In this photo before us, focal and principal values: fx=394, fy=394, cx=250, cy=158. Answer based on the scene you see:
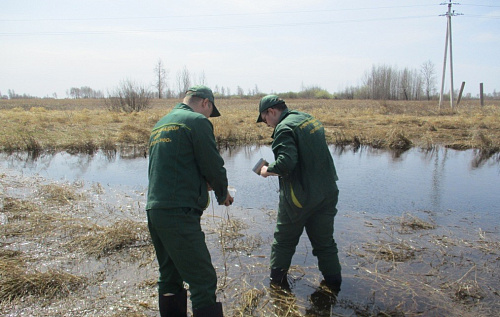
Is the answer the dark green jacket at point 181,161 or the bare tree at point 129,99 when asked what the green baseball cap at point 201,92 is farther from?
the bare tree at point 129,99

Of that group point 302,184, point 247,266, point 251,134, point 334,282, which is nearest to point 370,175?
point 247,266

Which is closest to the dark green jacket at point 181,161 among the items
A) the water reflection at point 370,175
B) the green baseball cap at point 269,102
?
the green baseball cap at point 269,102

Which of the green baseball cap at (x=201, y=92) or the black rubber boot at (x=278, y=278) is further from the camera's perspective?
the black rubber boot at (x=278, y=278)

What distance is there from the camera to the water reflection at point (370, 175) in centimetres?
738

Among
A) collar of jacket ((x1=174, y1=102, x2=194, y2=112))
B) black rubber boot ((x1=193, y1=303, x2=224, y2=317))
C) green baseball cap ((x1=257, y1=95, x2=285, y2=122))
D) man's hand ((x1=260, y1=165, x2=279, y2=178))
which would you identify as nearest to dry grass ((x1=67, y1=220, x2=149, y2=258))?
man's hand ((x1=260, y1=165, x2=279, y2=178))

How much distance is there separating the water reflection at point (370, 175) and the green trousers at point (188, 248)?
4226mm

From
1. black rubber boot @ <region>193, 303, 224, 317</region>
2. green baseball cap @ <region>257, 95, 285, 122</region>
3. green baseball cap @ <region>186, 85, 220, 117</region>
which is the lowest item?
Result: black rubber boot @ <region>193, 303, 224, 317</region>

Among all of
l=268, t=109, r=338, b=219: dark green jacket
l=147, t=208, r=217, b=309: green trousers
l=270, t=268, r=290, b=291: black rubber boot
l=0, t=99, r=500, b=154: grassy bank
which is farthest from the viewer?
l=0, t=99, r=500, b=154: grassy bank

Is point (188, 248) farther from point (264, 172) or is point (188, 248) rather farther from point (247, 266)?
point (247, 266)

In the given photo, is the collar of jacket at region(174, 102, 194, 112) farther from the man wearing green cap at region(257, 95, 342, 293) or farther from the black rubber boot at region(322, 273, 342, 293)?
the black rubber boot at region(322, 273, 342, 293)

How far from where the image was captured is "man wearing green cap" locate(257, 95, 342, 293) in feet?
12.4

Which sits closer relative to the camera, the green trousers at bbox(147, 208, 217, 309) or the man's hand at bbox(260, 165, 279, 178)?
the green trousers at bbox(147, 208, 217, 309)

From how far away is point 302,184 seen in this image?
12.6 feet

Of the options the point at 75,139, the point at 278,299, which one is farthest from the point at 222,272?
the point at 75,139
